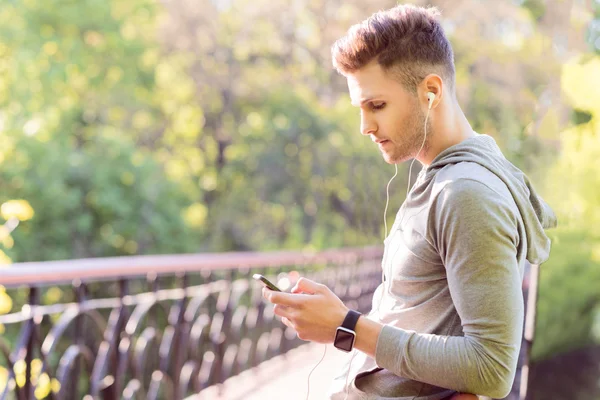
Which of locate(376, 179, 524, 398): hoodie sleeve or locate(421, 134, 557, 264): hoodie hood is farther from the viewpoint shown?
locate(421, 134, 557, 264): hoodie hood

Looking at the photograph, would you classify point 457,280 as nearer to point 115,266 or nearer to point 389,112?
point 389,112

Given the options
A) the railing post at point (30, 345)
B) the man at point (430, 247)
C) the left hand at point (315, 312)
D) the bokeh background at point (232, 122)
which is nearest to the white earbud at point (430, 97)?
the man at point (430, 247)

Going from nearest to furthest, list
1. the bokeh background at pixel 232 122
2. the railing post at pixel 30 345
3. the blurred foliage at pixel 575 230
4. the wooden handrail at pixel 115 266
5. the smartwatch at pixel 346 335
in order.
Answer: the smartwatch at pixel 346 335 < the wooden handrail at pixel 115 266 < the railing post at pixel 30 345 < the blurred foliage at pixel 575 230 < the bokeh background at pixel 232 122

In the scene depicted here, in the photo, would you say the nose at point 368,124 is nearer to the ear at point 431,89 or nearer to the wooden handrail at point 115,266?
the ear at point 431,89

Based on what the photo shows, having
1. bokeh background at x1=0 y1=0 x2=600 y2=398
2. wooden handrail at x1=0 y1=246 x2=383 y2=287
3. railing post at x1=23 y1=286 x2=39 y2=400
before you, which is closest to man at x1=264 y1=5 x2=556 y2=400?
wooden handrail at x1=0 y1=246 x2=383 y2=287

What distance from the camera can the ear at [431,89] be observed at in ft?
3.92

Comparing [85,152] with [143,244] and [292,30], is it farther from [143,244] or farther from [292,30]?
[292,30]

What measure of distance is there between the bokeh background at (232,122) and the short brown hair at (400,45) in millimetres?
7152

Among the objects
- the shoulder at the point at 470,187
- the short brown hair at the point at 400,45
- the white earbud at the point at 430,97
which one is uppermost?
the short brown hair at the point at 400,45

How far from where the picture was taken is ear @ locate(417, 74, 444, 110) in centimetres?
119

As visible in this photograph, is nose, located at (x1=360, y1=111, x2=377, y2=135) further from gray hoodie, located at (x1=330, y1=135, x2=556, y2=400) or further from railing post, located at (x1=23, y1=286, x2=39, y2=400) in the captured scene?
railing post, located at (x1=23, y1=286, x2=39, y2=400)

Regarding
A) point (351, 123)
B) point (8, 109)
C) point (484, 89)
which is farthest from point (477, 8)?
point (8, 109)

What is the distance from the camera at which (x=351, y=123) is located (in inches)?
778

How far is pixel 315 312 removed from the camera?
1.16 m
